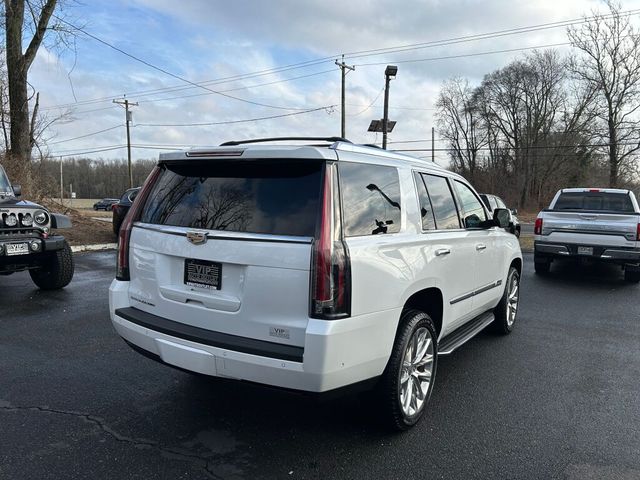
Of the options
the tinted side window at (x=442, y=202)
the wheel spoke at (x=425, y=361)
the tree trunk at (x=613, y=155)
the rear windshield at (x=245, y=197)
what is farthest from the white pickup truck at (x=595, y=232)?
the tree trunk at (x=613, y=155)

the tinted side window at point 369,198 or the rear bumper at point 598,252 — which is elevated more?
the tinted side window at point 369,198

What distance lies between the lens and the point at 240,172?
297 cm

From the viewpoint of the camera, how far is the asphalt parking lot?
2.76 meters

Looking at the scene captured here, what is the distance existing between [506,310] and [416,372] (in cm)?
258

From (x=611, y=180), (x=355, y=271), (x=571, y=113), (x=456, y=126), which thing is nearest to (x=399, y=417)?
(x=355, y=271)

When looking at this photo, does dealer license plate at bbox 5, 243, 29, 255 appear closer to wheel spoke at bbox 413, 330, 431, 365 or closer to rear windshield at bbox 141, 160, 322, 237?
rear windshield at bbox 141, 160, 322, 237

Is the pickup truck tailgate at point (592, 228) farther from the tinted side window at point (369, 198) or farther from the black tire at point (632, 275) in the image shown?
the tinted side window at point (369, 198)

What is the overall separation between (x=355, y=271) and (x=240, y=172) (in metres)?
0.96

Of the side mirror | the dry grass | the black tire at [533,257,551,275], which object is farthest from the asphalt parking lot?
the dry grass

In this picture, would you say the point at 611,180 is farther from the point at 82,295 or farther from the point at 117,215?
the point at 82,295

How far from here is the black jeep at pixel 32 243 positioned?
629 centimetres

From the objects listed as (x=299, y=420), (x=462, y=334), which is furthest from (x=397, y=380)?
(x=462, y=334)

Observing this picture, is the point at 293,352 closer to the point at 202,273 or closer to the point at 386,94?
the point at 202,273

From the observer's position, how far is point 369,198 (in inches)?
119
